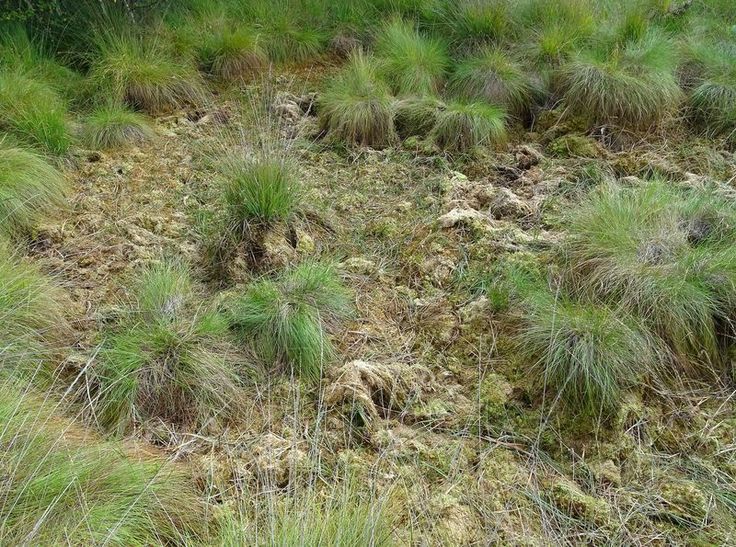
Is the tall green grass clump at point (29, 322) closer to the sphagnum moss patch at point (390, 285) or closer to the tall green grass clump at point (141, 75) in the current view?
the sphagnum moss patch at point (390, 285)

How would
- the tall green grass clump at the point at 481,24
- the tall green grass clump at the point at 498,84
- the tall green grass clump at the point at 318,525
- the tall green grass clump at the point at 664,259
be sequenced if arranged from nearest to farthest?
1. the tall green grass clump at the point at 318,525
2. the tall green grass clump at the point at 664,259
3. the tall green grass clump at the point at 498,84
4. the tall green grass clump at the point at 481,24

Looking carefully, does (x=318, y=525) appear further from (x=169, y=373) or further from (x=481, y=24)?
(x=481, y=24)

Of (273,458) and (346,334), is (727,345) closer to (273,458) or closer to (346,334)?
(346,334)

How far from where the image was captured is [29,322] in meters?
2.17

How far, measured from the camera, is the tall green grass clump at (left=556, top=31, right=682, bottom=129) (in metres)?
3.49

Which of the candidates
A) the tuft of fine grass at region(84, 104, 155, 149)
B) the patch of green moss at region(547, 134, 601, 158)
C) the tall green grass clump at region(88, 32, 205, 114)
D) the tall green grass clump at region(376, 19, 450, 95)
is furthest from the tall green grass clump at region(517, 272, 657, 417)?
the tall green grass clump at region(88, 32, 205, 114)

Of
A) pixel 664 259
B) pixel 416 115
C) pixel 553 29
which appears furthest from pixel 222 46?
pixel 664 259

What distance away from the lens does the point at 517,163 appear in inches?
137

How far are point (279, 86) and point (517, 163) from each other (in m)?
1.93

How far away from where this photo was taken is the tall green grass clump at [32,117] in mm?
3336

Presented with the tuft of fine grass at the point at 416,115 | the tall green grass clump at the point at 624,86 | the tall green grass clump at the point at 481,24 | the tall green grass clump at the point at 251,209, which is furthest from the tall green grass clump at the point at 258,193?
the tall green grass clump at the point at 481,24

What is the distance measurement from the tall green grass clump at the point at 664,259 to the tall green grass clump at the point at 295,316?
101 cm

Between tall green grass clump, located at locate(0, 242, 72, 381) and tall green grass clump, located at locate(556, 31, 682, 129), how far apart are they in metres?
3.08

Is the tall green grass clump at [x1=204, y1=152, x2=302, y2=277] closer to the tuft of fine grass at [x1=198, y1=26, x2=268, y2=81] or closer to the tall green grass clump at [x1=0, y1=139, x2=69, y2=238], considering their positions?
the tall green grass clump at [x1=0, y1=139, x2=69, y2=238]
